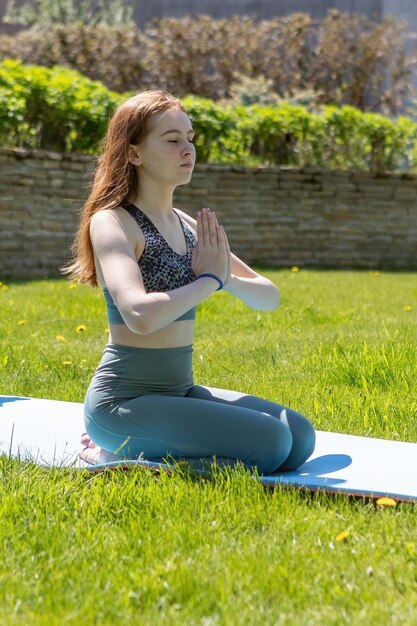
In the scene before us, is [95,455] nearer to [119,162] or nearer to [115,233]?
[115,233]

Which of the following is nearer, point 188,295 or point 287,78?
point 188,295

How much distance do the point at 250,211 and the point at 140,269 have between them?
9834 mm

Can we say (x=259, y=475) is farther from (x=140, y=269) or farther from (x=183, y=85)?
(x=183, y=85)

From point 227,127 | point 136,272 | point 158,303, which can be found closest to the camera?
point 158,303

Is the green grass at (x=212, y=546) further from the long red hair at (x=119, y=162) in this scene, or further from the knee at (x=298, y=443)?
the long red hair at (x=119, y=162)

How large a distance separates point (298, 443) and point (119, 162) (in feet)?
3.77

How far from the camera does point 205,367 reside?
5.80 m

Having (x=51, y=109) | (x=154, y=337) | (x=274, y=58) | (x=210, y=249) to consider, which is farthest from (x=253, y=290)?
(x=274, y=58)

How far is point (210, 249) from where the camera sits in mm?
3578

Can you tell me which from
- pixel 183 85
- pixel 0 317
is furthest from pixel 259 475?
pixel 183 85

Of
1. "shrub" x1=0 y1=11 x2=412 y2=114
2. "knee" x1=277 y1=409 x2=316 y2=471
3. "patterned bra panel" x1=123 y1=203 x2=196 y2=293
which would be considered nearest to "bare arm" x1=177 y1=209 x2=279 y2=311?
"patterned bra panel" x1=123 y1=203 x2=196 y2=293

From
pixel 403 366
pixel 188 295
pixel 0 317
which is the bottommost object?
pixel 0 317

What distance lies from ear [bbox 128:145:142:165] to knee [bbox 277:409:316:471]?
1023 millimetres

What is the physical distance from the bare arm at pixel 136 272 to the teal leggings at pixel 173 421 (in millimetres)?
289
